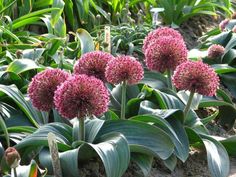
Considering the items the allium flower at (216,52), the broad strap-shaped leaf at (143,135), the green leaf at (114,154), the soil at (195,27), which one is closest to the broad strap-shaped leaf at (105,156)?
the green leaf at (114,154)

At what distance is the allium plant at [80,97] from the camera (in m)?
2.29

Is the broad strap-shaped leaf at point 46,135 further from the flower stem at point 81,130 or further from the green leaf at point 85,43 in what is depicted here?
the green leaf at point 85,43

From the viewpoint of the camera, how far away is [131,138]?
2.66 metres

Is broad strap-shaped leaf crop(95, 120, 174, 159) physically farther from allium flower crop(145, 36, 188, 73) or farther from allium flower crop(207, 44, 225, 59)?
allium flower crop(207, 44, 225, 59)

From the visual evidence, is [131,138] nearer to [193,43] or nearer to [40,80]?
[40,80]

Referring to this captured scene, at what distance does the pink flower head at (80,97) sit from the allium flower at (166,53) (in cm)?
58

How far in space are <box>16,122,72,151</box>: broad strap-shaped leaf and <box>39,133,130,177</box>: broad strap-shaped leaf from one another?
2.7 inches

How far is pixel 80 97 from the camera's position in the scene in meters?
2.29

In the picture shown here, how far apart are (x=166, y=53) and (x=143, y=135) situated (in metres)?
0.44

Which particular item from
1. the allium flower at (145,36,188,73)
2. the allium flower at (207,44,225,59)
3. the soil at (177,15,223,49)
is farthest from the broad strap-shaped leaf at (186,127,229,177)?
the soil at (177,15,223,49)

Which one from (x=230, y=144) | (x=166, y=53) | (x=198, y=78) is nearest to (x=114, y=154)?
(x=198, y=78)

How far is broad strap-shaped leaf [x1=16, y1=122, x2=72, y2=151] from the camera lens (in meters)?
2.47

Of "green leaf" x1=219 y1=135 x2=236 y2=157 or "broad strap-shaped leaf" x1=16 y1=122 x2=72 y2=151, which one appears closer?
"broad strap-shaped leaf" x1=16 y1=122 x2=72 y2=151

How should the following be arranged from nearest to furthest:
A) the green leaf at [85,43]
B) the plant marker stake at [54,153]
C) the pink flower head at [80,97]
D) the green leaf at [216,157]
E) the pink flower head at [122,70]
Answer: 1. the plant marker stake at [54,153]
2. the pink flower head at [80,97]
3. the pink flower head at [122,70]
4. the green leaf at [216,157]
5. the green leaf at [85,43]
